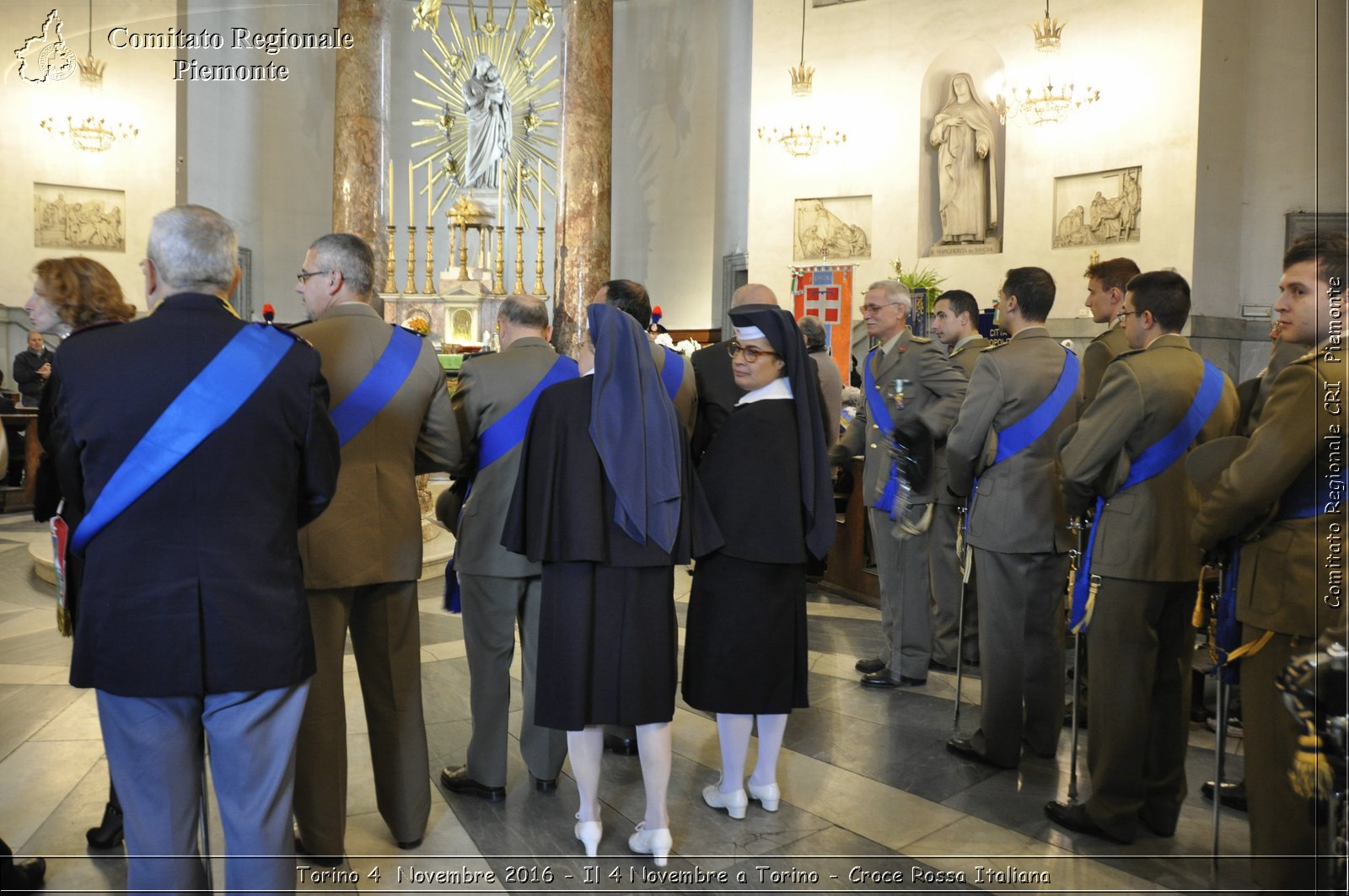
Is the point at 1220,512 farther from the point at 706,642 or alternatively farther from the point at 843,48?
the point at 843,48

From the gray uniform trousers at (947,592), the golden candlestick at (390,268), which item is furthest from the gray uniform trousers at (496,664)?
Result: the golden candlestick at (390,268)

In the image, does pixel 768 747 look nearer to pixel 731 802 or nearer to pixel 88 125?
pixel 731 802

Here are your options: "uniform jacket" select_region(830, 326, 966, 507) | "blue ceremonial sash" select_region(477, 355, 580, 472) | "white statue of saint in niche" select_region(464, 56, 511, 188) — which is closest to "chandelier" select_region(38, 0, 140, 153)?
"white statue of saint in niche" select_region(464, 56, 511, 188)

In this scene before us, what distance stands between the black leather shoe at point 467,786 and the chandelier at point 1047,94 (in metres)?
11.0

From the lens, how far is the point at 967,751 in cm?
436

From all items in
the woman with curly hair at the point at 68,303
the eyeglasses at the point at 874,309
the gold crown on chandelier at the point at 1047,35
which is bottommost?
the woman with curly hair at the point at 68,303

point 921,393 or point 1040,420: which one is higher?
point 921,393

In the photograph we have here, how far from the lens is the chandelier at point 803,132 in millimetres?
14602

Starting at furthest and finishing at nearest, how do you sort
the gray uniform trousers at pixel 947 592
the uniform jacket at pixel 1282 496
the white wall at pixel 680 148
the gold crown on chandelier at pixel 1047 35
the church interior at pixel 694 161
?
the white wall at pixel 680 148
the gold crown on chandelier at pixel 1047 35
the church interior at pixel 694 161
the gray uniform trousers at pixel 947 592
the uniform jacket at pixel 1282 496

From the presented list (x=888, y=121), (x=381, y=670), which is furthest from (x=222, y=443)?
(x=888, y=121)

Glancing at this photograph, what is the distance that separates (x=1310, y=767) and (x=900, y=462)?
2910mm

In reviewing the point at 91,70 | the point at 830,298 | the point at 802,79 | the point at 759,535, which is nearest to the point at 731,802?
the point at 759,535

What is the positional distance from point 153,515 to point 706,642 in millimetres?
1957

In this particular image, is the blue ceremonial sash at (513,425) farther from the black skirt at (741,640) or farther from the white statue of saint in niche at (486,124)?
the white statue of saint in niche at (486,124)
